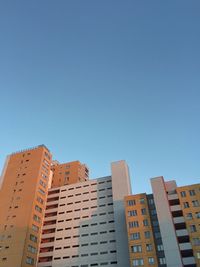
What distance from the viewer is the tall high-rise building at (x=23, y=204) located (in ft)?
257

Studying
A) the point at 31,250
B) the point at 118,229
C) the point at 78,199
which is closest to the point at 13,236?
the point at 31,250

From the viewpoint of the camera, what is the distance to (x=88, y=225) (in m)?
87.5

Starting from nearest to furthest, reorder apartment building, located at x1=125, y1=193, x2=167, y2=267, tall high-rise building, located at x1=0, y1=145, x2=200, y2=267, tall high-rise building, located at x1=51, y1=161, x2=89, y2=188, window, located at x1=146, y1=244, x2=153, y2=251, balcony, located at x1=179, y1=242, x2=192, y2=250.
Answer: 1. balcony, located at x1=179, y1=242, x2=192, y2=250
2. apartment building, located at x1=125, y1=193, x2=167, y2=267
3. tall high-rise building, located at x1=0, y1=145, x2=200, y2=267
4. window, located at x1=146, y1=244, x2=153, y2=251
5. tall high-rise building, located at x1=51, y1=161, x2=89, y2=188

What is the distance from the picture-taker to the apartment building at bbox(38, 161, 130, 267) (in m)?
78.6

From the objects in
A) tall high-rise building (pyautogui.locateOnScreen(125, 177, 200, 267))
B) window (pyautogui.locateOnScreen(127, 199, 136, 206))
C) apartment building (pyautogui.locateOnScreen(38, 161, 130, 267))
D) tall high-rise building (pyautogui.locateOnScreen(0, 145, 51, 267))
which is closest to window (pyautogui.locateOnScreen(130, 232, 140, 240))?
tall high-rise building (pyautogui.locateOnScreen(125, 177, 200, 267))

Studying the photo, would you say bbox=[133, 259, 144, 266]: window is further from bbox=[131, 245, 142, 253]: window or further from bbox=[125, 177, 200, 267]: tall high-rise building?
bbox=[131, 245, 142, 253]: window

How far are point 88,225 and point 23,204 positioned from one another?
23.3 meters

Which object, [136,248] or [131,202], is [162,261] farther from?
[131,202]

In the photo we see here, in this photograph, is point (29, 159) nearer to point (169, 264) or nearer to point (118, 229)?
point (118, 229)

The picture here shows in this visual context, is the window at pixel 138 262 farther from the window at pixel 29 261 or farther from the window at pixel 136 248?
the window at pixel 29 261

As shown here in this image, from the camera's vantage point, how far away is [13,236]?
266ft

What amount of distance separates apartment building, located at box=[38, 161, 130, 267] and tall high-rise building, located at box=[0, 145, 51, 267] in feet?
18.3

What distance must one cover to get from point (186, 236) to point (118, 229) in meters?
21.2

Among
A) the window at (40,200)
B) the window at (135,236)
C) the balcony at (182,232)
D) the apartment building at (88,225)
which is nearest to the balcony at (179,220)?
the balcony at (182,232)
